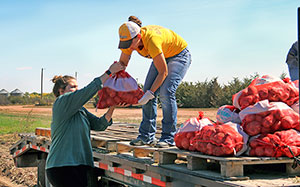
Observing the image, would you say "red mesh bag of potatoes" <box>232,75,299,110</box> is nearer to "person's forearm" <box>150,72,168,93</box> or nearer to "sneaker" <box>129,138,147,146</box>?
"person's forearm" <box>150,72,168,93</box>

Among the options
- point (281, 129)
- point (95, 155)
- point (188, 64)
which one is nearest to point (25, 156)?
point (95, 155)

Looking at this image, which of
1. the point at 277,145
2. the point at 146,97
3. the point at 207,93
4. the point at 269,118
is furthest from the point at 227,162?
the point at 207,93

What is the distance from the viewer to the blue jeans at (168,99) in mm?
5172

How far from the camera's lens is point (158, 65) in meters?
4.87

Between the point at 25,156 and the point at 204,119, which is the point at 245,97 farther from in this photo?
the point at 25,156

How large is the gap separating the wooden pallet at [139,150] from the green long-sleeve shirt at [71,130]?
0.93 metres

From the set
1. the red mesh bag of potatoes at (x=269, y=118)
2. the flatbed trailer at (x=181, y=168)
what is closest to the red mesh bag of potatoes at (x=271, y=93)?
the red mesh bag of potatoes at (x=269, y=118)

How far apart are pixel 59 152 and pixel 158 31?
2048 millimetres

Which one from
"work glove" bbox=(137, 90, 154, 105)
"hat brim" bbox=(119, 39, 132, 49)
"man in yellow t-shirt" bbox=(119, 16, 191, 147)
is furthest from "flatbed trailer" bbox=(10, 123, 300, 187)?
"hat brim" bbox=(119, 39, 132, 49)

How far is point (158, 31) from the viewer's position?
16.7 ft

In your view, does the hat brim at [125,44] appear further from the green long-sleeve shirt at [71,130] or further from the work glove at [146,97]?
the green long-sleeve shirt at [71,130]

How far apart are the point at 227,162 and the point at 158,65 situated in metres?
1.69

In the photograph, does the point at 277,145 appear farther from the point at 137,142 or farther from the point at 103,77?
the point at 137,142

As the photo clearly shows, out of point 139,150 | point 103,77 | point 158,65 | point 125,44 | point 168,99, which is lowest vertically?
point 139,150
